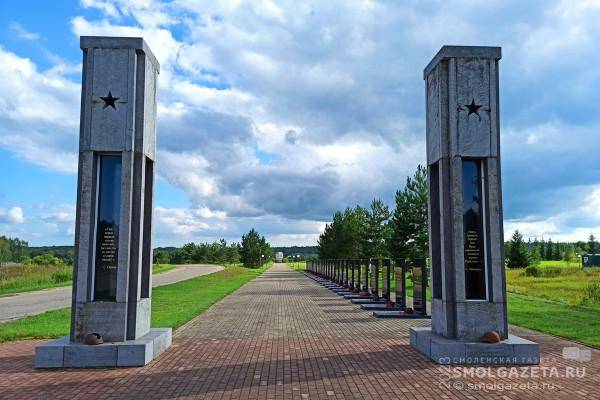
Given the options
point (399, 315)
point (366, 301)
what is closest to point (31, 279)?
point (366, 301)

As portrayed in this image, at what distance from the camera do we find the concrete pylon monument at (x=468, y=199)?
358 inches

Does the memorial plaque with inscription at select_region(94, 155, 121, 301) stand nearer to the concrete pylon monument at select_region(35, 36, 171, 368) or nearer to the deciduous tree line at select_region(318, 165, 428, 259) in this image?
the concrete pylon monument at select_region(35, 36, 171, 368)

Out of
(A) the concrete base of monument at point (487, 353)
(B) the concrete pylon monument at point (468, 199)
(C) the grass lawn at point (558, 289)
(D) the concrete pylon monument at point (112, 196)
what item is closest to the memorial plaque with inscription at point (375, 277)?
(C) the grass lawn at point (558, 289)

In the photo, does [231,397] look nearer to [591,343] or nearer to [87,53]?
[87,53]

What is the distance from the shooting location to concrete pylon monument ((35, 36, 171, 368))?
889cm

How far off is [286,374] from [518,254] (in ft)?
200

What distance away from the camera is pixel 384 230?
4866 centimetres

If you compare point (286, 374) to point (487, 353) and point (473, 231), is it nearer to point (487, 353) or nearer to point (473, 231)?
point (487, 353)

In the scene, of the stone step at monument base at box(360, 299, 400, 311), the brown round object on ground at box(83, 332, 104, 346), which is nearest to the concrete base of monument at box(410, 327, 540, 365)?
the brown round object on ground at box(83, 332, 104, 346)

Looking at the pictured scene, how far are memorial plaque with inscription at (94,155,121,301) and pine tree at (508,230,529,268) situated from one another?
60.0 meters

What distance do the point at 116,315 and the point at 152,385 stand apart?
2.20 m

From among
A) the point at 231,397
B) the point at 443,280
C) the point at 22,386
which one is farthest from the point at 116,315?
the point at 443,280

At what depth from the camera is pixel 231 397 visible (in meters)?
6.43

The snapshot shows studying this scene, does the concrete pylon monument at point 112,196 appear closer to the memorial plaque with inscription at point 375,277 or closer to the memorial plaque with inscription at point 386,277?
the memorial plaque with inscription at point 386,277
